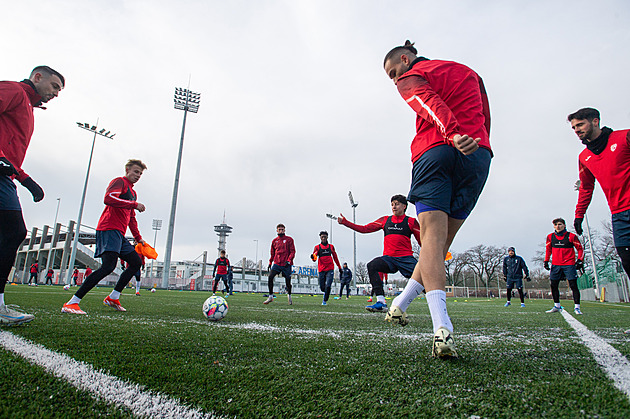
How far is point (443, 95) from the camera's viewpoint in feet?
8.19

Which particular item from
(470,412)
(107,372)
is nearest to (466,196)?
(470,412)

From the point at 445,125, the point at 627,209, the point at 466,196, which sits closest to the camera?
the point at 445,125

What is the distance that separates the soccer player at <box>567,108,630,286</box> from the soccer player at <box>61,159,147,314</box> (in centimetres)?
529

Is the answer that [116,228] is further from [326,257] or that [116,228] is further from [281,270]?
[326,257]

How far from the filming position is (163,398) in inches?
48.1

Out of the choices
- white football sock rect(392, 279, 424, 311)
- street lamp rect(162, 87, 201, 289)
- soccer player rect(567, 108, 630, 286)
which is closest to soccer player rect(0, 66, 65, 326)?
white football sock rect(392, 279, 424, 311)

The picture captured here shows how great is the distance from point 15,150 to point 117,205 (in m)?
1.79

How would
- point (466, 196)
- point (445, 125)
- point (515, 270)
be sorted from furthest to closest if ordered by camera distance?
point (515, 270), point (466, 196), point (445, 125)

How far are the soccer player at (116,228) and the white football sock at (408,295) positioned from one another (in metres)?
3.73

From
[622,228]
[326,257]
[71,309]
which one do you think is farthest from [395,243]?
[326,257]

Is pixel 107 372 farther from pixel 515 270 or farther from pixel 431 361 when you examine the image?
pixel 515 270

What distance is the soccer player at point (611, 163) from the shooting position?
127 inches

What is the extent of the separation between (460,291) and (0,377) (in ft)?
182

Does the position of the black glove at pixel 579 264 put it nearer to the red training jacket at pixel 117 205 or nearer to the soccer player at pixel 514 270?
the soccer player at pixel 514 270
